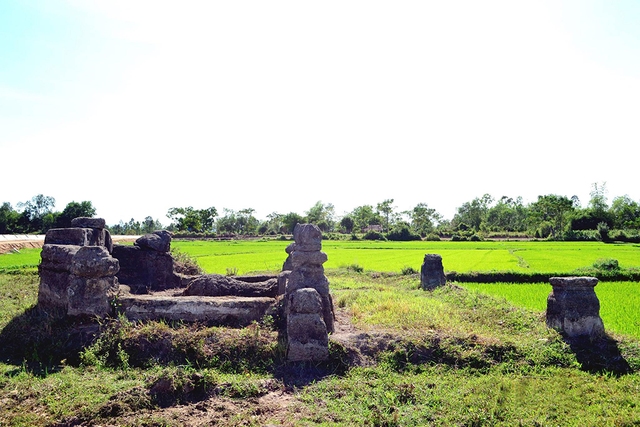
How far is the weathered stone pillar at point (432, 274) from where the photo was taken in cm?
1321

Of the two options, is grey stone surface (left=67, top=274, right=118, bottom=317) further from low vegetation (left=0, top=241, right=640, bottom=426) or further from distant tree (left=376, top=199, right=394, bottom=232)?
distant tree (left=376, top=199, right=394, bottom=232)

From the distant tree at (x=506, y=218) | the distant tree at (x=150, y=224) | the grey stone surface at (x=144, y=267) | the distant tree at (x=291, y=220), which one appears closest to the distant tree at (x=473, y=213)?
the distant tree at (x=506, y=218)

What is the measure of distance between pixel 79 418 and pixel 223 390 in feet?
5.02

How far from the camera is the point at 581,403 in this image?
5078 millimetres

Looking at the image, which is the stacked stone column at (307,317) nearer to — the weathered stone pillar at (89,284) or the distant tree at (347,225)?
the weathered stone pillar at (89,284)

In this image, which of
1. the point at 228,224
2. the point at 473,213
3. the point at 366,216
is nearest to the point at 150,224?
the point at 228,224

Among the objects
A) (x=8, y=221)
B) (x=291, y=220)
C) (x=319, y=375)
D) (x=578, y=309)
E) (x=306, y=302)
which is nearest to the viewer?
(x=319, y=375)

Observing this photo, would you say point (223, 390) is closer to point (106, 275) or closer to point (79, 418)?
point (79, 418)

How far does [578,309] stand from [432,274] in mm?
6291

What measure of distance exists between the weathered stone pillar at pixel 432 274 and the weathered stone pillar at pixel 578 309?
19.2ft

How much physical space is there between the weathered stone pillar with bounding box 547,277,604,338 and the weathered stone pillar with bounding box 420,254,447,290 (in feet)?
19.2

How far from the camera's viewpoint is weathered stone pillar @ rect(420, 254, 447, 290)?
13211mm

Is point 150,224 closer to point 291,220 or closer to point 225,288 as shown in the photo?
point 291,220

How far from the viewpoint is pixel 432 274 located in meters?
13.3
